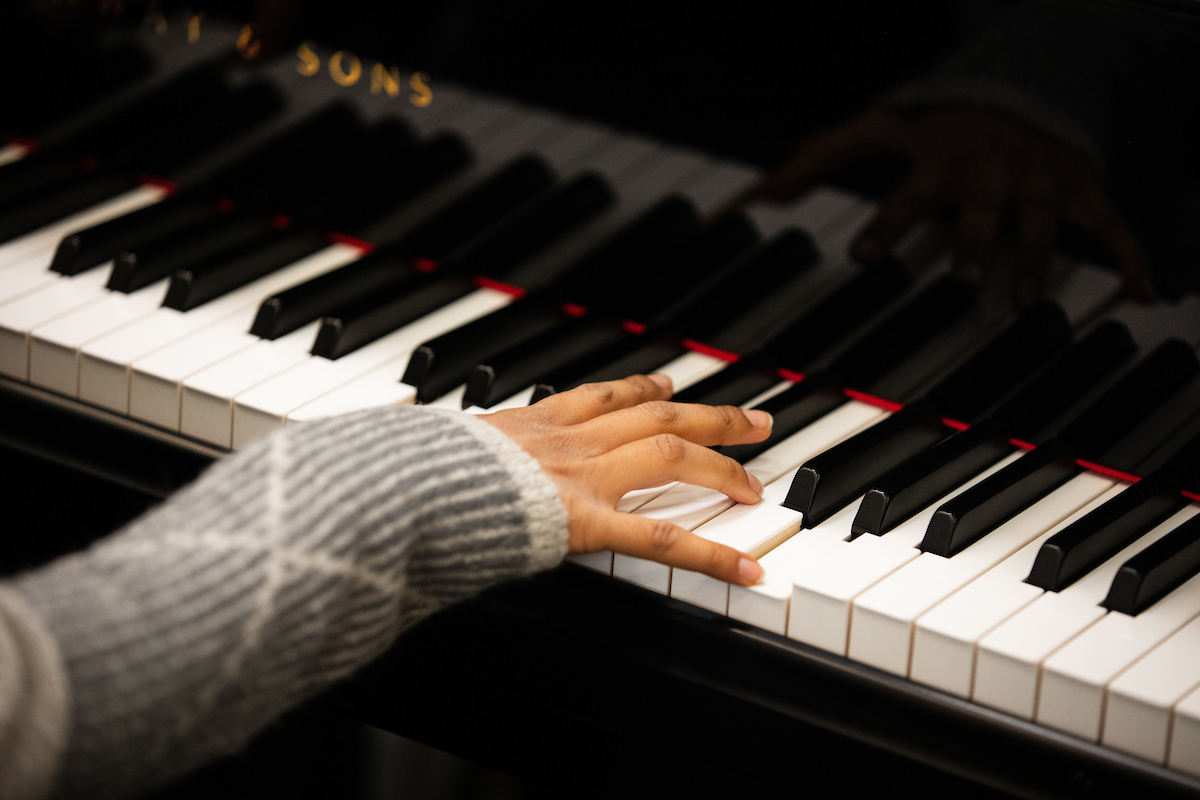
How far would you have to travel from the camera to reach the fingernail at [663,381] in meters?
1.41

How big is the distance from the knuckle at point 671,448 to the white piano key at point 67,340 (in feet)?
2.41

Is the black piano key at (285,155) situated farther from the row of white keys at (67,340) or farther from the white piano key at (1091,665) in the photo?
the white piano key at (1091,665)

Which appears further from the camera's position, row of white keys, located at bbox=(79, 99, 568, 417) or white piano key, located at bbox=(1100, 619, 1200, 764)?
row of white keys, located at bbox=(79, 99, 568, 417)

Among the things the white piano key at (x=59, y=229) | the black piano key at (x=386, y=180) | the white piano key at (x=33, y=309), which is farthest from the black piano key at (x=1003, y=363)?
the white piano key at (x=59, y=229)

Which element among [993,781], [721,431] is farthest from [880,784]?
[721,431]

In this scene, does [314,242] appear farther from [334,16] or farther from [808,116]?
[808,116]

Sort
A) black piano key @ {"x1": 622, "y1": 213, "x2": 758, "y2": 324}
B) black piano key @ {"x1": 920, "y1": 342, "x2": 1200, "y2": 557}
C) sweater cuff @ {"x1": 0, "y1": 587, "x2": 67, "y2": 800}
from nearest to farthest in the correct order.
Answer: sweater cuff @ {"x1": 0, "y1": 587, "x2": 67, "y2": 800}, black piano key @ {"x1": 920, "y1": 342, "x2": 1200, "y2": 557}, black piano key @ {"x1": 622, "y1": 213, "x2": 758, "y2": 324}

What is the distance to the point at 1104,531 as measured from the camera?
1233 millimetres

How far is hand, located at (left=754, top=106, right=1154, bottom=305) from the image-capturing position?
132 cm

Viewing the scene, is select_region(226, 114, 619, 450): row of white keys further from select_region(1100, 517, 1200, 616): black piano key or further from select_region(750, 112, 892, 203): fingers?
select_region(1100, 517, 1200, 616): black piano key

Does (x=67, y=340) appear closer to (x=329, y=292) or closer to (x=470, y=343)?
(x=329, y=292)

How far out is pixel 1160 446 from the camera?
1.35 meters

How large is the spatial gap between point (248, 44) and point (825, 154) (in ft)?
2.81

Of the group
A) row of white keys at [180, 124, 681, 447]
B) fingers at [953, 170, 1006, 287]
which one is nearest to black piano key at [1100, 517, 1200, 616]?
fingers at [953, 170, 1006, 287]
